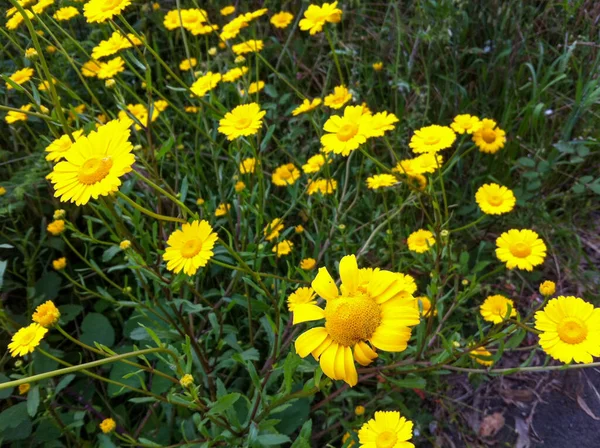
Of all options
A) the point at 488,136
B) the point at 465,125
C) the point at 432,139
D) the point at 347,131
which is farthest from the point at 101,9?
the point at 488,136

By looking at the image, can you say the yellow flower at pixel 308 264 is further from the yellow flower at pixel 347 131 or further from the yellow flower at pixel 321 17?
the yellow flower at pixel 321 17

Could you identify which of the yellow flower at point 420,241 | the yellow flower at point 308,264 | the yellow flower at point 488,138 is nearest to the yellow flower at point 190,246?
the yellow flower at point 308,264

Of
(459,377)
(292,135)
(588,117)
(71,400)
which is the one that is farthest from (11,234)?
(588,117)

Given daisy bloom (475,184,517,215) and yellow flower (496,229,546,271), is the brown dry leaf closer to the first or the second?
yellow flower (496,229,546,271)

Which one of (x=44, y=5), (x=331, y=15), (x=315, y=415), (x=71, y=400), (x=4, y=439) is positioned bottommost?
(x=315, y=415)

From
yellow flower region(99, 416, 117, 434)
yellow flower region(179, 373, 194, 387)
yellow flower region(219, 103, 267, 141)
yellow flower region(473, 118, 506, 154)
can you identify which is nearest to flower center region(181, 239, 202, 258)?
yellow flower region(179, 373, 194, 387)

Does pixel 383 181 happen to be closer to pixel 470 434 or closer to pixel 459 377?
pixel 459 377
